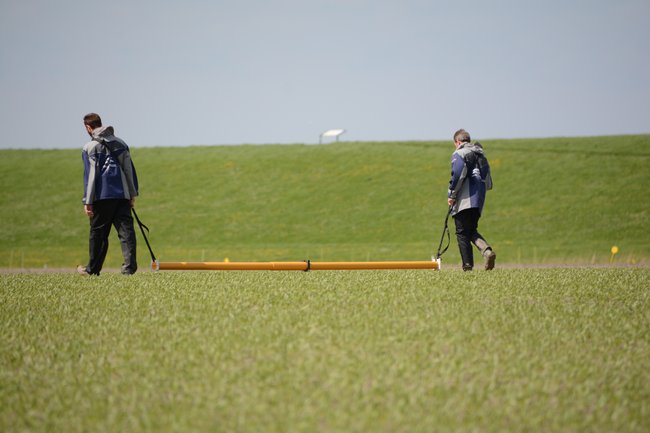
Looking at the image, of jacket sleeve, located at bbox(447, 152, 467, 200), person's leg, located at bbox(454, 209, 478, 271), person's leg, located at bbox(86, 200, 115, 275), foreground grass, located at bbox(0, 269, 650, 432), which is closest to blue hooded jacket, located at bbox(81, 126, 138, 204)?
person's leg, located at bbox(86, 200, 115, 275)

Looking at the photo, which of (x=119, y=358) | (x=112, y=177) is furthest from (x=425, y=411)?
(x=112, y=177)

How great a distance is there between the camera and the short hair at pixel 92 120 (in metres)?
11.1

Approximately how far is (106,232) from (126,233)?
0.29 metres

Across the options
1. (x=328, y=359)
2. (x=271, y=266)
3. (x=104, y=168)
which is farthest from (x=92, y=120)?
(x=328, y=359)

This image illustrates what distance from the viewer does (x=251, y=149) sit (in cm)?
6875

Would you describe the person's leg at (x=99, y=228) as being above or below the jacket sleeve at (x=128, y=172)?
below

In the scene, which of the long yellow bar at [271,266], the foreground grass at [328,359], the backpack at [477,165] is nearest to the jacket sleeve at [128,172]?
the long yellow bar at [271,266]

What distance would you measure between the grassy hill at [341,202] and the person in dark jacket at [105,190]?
75.3ft

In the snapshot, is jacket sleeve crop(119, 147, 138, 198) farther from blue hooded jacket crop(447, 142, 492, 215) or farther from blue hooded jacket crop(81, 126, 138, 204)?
blue hooded jacket crop(447, 142, 492, 215)

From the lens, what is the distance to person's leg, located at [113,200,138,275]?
1100 centimetres

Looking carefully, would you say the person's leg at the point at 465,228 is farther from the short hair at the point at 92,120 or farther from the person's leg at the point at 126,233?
the short hair at the point at 92,120

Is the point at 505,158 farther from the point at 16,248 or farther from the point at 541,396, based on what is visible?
the point at 541,396

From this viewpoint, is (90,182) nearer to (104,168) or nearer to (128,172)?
(104,168)

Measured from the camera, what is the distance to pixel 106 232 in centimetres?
1107
